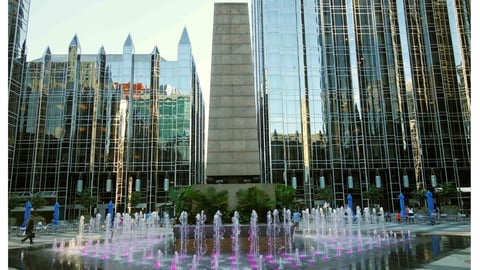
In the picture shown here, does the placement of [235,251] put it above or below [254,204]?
below

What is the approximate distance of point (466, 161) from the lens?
138 feet

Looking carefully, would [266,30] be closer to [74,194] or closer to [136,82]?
[136,82]

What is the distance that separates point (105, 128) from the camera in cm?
4616

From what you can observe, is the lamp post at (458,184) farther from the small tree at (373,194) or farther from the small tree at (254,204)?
the small tree at (254,204)

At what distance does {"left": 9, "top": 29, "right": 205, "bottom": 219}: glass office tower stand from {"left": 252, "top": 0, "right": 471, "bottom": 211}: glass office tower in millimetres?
12681

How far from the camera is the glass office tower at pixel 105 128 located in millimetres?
43688

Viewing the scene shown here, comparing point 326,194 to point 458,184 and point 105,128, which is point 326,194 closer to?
point 458,184

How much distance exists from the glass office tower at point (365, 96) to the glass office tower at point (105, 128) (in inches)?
499

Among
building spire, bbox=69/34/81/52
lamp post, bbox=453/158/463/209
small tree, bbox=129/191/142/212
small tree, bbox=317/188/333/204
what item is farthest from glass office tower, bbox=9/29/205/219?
lamp post, bbox=453/158/463/209

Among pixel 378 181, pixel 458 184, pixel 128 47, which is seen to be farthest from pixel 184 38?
pixel 458 184

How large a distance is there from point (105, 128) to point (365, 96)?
3479 cm

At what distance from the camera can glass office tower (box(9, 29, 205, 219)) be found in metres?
43.7
